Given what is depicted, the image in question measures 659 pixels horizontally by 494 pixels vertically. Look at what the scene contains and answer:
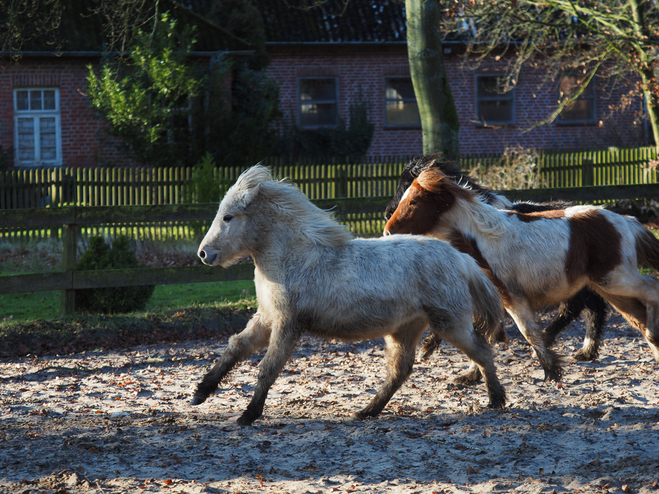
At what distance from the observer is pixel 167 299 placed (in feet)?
37.1

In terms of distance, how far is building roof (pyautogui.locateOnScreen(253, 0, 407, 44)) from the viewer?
77.7ft

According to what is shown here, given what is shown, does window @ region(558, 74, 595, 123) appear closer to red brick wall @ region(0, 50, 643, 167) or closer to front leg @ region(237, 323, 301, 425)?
red brick wall @ region(0, 50, 643, 167)

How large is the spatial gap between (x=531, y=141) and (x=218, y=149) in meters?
11.8

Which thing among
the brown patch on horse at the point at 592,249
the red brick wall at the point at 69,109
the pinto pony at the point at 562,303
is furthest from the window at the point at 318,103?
the brown patch on horse at the point at 592,249

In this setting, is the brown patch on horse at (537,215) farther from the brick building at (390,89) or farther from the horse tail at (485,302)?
the brick building at (390,89)

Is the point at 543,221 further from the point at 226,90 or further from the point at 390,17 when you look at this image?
the point at 390,17

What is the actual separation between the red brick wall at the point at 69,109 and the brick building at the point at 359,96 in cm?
3

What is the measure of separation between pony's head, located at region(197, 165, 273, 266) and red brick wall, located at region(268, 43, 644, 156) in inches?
751

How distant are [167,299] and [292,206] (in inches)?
253

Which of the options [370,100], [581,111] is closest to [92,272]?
[370,100]

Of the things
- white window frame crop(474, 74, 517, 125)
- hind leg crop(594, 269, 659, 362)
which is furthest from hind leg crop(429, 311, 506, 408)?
white window frame crop(474, 74, 517, 125)

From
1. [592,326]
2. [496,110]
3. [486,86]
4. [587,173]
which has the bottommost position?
[592,326]

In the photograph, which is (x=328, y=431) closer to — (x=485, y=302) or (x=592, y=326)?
(x=485, y=302)

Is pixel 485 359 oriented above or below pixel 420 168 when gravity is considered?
below
